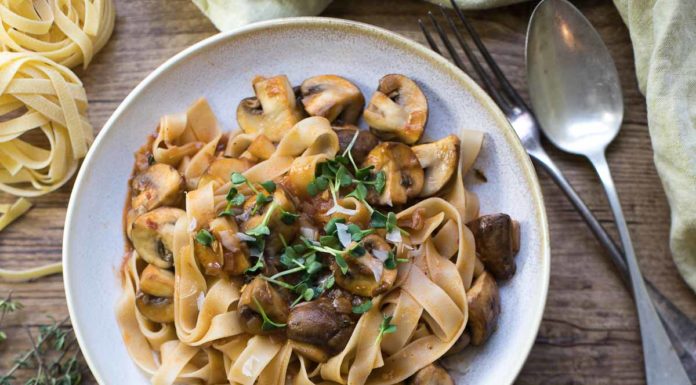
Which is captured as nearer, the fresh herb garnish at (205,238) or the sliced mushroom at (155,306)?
the fresh herb garnish at (205,238)

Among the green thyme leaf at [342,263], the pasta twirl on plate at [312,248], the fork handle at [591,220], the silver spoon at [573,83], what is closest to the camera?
the green thyme leaf at [342,263]

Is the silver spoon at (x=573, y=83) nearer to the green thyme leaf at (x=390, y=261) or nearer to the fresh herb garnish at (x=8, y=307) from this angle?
the green thyme leaf at (x=390, y=261)

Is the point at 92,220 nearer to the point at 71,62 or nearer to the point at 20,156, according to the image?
the point at 20,156

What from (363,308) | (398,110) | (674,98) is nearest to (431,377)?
(363,308)

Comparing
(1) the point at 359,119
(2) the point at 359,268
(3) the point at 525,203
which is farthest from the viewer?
(1) the point at 359,119

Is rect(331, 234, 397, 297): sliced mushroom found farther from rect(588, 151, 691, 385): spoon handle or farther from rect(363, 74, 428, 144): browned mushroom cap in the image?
rect(588, 151, 691, 385): spoon handle

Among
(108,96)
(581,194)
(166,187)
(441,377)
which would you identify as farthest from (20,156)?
(581,194)

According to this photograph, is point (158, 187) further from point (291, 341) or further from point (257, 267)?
point (291, 341)

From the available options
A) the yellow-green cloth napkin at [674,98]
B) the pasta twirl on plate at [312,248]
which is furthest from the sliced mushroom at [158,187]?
the yellow-green cloth napkin at [674,98]
